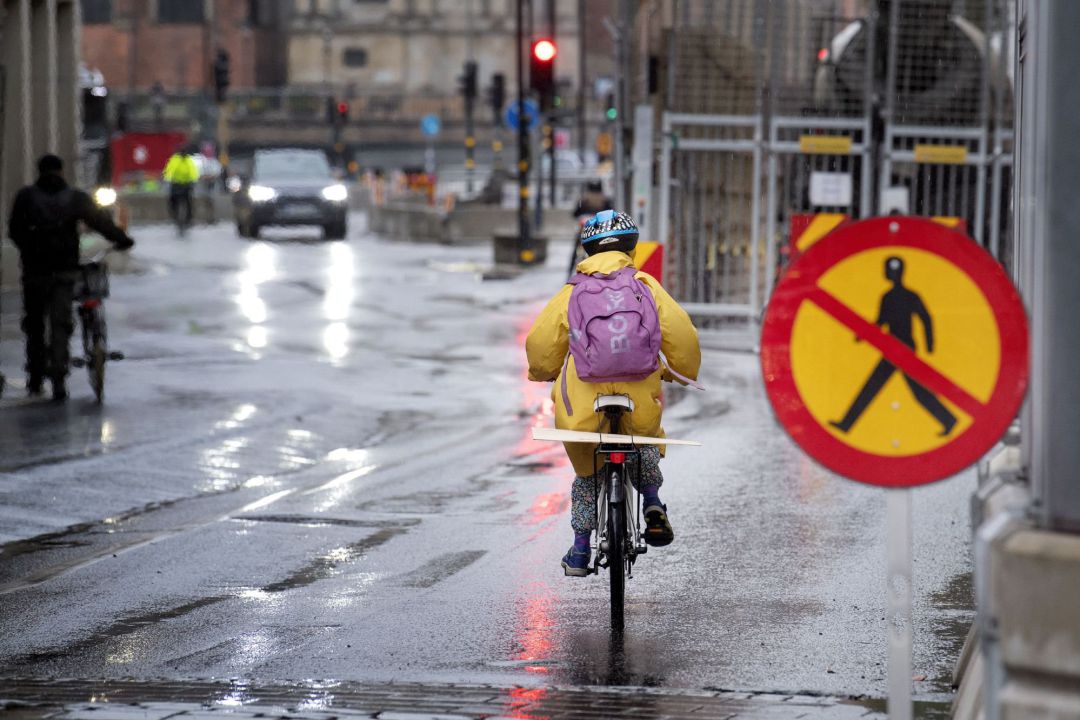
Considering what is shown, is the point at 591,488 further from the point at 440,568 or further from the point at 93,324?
the point at 93,324

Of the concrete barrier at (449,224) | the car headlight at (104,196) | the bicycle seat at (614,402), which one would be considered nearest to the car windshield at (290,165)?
the concrete barrier at (449,224)

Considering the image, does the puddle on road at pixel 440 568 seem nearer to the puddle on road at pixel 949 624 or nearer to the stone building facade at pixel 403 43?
the puddle on road at pixel 949 624

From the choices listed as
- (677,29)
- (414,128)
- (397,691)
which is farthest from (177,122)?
(397,691)

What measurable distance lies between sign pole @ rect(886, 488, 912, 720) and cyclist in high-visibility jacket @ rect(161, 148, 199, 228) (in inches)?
1507

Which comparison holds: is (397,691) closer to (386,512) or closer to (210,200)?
(386,512)

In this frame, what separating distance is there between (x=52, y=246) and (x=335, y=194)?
2606cm

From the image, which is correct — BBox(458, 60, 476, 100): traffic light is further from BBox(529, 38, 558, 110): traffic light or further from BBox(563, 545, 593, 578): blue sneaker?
BBox(563, 545, 593, 578): blue sneaker

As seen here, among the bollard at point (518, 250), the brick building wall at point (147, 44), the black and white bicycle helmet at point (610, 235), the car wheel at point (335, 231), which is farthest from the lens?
the brick building wall at point (147, 44)

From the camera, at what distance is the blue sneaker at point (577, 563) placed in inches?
305

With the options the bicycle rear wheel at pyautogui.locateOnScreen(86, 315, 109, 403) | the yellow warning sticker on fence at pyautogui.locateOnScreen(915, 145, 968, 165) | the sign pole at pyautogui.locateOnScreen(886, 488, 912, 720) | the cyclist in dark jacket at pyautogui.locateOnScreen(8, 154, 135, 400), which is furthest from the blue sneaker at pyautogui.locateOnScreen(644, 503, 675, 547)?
the yellow warning sticker on fence at pyautogui.locateOnScreen(915, 145, 968, 165)

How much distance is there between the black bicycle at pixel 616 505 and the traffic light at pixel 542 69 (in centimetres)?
2412

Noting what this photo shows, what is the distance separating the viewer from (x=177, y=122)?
9312 centimetres

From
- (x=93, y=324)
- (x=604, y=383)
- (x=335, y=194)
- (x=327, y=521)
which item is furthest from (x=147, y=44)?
(x=604, y=383)

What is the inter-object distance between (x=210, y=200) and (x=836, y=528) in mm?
41219
